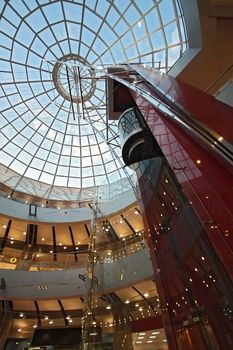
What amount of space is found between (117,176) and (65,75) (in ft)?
34.8

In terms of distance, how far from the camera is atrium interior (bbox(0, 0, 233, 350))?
12.1ft

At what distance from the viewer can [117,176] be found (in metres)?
22.8

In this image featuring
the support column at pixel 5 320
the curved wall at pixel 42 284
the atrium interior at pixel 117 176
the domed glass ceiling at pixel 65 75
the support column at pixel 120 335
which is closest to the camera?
the atrium interior at pixel 117 176

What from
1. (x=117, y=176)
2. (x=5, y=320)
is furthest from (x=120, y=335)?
(x=5, y=320)

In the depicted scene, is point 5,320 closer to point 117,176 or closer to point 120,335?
point 117,176

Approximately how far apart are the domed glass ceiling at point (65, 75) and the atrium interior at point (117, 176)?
0.38 feet

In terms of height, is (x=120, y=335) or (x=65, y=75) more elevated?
(x=65, y=75)

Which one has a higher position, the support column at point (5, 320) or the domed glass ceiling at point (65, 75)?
the domed glass ceiling at point (65, 75)

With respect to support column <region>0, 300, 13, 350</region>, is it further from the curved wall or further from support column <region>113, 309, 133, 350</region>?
support column <region>113, 309, 133, 350</region>

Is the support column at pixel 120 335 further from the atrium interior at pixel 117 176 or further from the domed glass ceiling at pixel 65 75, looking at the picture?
the domed glass ceiling at pixel 65 75

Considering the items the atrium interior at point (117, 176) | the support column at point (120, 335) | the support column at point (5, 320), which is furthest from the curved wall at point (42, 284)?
the support column at point (120, 335)

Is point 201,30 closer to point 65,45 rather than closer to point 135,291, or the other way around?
point 135,291

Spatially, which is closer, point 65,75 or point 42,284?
point 42,284

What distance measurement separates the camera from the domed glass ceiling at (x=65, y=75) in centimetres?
1752
